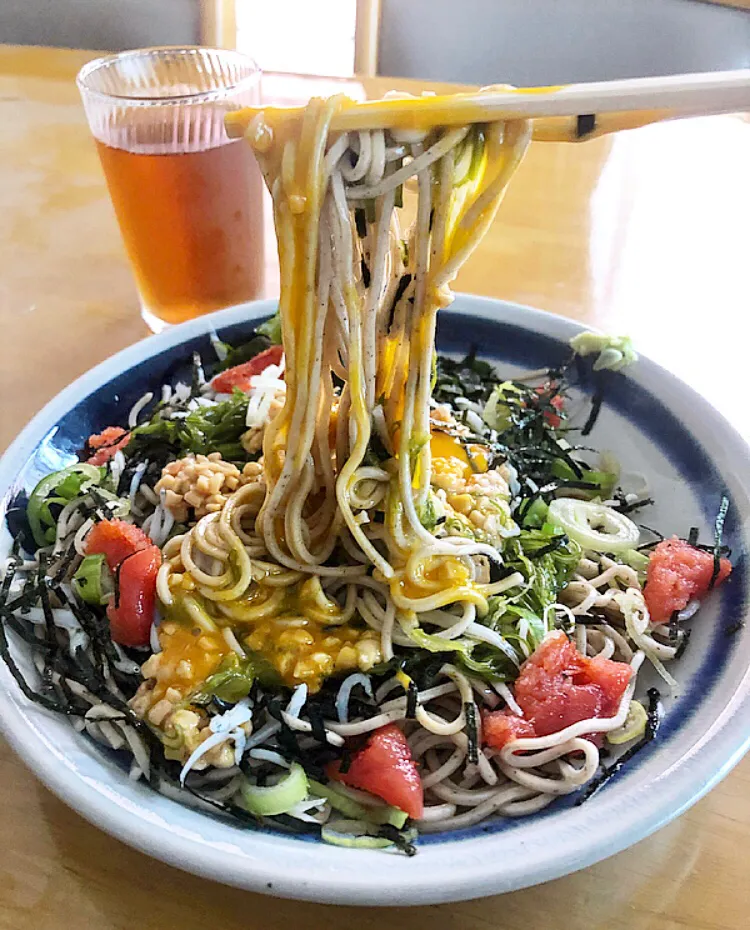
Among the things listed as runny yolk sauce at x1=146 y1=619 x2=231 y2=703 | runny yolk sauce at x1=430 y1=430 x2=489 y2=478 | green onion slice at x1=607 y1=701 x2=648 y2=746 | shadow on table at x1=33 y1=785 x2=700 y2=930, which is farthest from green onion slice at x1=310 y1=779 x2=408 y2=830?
runny yolk sauce at x1=430 y1=430 x2=489 y2=478

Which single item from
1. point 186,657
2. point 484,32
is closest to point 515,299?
point 186,657

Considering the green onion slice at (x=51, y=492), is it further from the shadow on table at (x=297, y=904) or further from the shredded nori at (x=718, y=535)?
the shredded nori at (x=718, y=535)

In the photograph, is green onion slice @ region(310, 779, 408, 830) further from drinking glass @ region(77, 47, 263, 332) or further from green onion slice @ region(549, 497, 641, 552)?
drinking glass @ region(77, 47, 263, 332)

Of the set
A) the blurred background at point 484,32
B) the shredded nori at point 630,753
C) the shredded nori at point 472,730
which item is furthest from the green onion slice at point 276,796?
the blurred background at point 484,32

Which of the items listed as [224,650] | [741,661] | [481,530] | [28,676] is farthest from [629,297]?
[28,676]

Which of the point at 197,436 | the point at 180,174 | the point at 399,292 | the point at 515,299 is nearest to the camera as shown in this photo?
the point at 399,292

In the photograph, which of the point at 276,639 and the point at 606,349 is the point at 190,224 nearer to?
the point at 606,349
